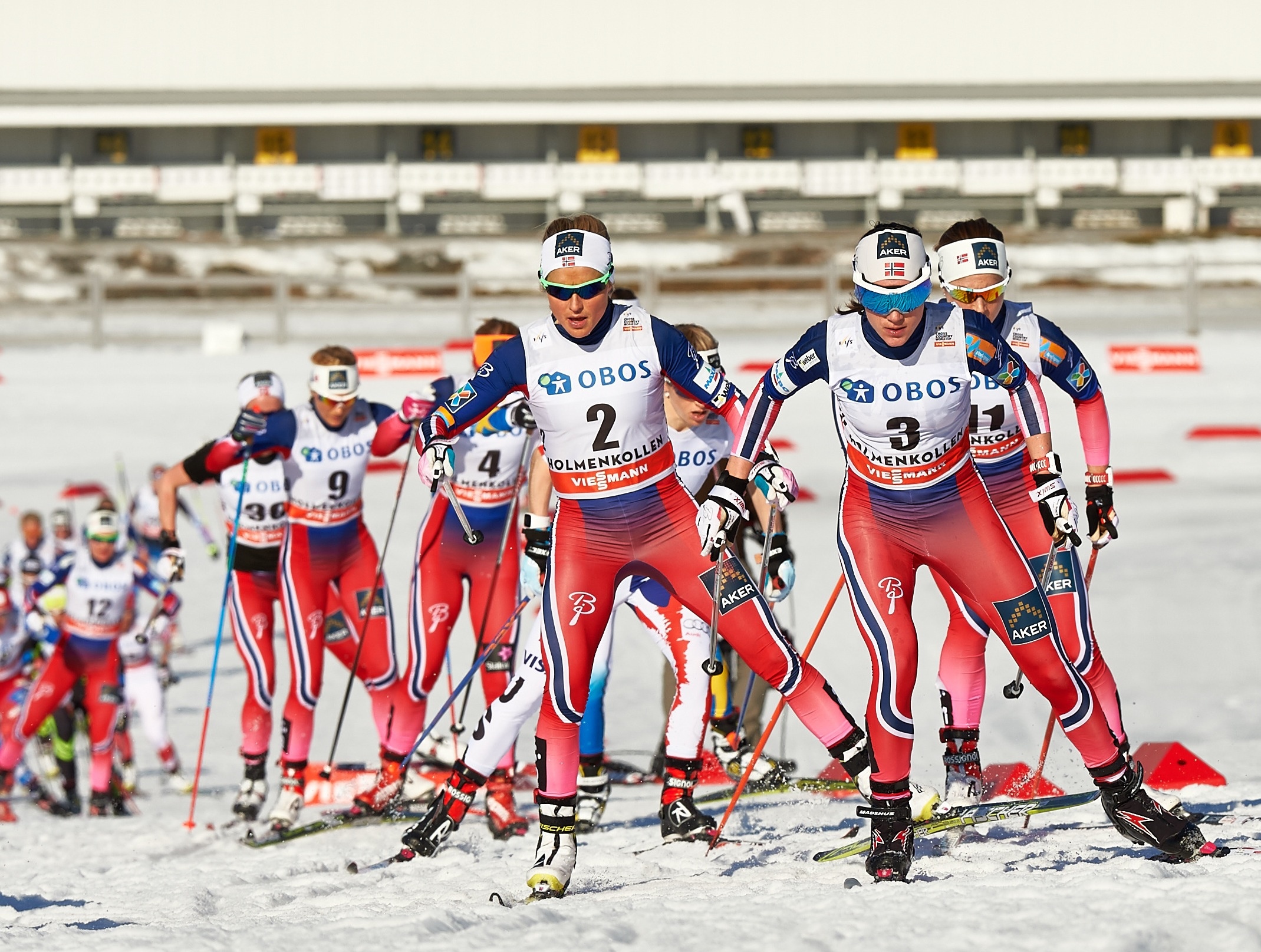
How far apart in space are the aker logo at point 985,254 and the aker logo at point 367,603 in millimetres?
3912

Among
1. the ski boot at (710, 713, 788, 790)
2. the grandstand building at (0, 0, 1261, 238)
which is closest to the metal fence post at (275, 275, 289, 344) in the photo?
the grandstand building at (0, 0, 1261, 238)

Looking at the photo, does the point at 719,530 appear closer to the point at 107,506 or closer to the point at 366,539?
the point at 366,539

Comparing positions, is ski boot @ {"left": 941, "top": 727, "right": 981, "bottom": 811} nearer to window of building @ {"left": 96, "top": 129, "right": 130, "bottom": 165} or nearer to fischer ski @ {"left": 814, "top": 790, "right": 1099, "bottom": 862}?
fischer ski @ {"left": 814, "top": 790, "right": 1099, "bottom": 862}

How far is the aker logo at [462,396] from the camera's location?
624cm

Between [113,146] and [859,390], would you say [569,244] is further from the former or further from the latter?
[113,146]

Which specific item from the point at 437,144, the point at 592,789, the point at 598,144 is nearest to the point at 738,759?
the point at 592,789

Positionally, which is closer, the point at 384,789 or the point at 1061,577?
the point at 1061,577

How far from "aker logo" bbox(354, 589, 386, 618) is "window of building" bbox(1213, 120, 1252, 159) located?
131 feet

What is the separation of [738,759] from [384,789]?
6.29ft

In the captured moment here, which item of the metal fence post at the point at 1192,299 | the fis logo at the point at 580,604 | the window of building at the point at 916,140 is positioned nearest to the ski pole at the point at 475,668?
the fis logo at the point at 580,604

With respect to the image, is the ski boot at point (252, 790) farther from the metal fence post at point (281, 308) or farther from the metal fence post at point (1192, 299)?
the metal fence post at point (1192, 299)

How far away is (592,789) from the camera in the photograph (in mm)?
8086

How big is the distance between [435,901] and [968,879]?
197cm

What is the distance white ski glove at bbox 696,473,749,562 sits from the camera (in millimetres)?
5988
